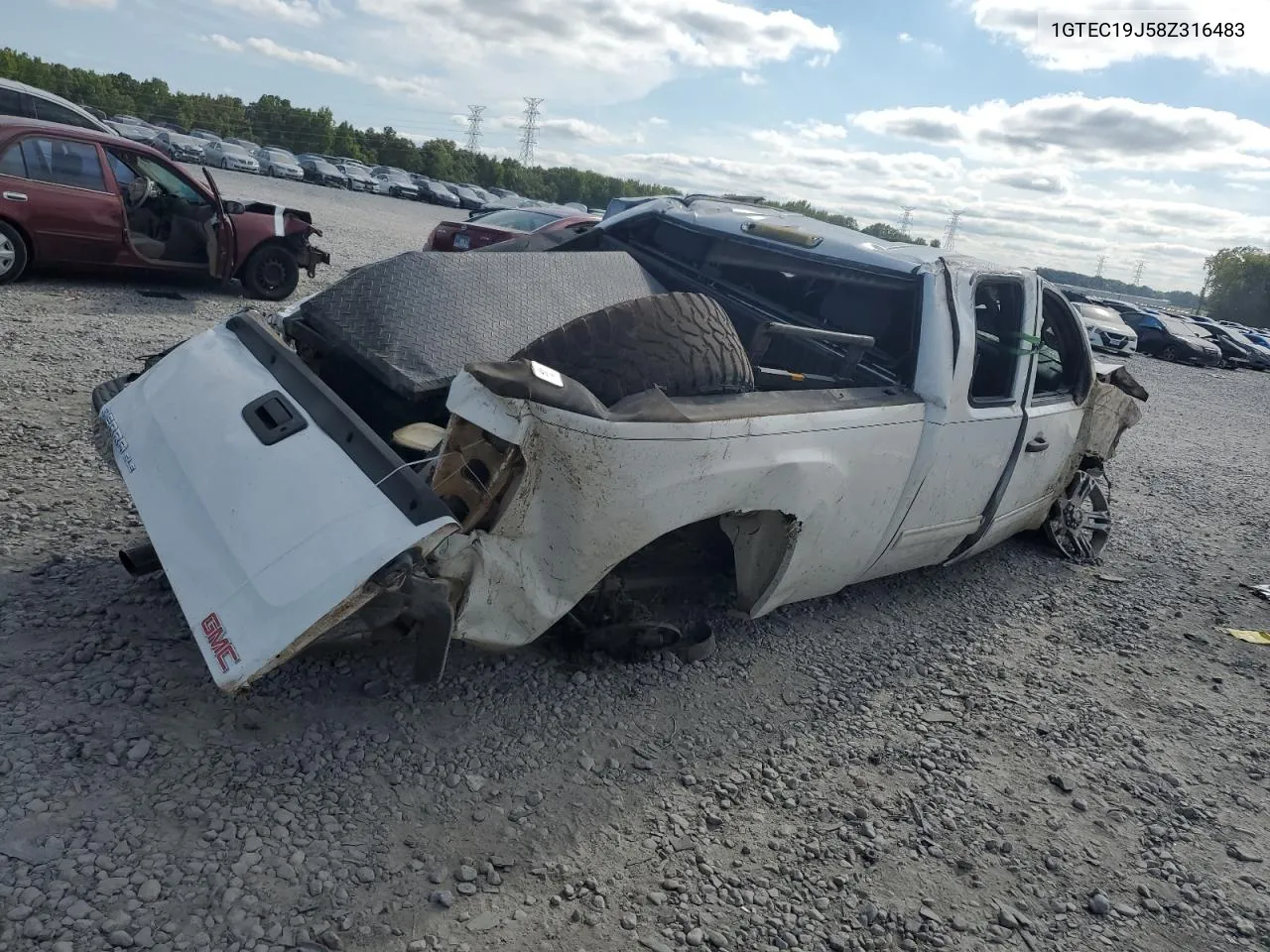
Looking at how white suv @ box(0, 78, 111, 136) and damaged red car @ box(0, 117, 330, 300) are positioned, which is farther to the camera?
white suv @ box(0, 78, 111, 136)

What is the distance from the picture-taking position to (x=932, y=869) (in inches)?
108

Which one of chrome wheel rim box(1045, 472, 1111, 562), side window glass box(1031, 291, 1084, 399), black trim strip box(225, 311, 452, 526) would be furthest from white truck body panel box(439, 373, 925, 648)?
chrome wheel rim box(1045, 472, 1111, 562)

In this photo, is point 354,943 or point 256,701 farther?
point 256,701

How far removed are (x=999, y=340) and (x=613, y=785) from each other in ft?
9.79

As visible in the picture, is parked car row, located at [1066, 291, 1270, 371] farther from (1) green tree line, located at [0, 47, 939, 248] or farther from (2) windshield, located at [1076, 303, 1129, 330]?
(1) green tree line, located at [0, 47, 939, 248]

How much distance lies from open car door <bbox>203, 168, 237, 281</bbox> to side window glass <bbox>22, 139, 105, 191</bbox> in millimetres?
1038

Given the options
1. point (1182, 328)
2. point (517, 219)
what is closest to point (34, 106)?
point (517, 219)

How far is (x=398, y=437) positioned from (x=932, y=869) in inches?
81.4

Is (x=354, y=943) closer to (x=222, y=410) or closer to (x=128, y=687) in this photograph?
(x=128, y=687)

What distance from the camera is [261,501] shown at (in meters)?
2.64

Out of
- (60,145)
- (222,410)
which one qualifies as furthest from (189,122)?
(222,410)

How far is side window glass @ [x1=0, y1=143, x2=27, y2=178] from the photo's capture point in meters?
8.09

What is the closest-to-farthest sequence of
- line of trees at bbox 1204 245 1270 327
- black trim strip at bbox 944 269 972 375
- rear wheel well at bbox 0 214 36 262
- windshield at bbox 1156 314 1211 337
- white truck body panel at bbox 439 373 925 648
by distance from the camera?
white truck body panel at bbox 439 373 925 648, black trim strip at bbox 944 269 972 375, rear wheel well at bbox 0 214 36 262, windshield at bbox 1156 314 1211 337, line of trees at bbox 1204 245 1270 327

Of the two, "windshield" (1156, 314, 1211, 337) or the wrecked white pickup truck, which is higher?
the wrecked white pickup truck
